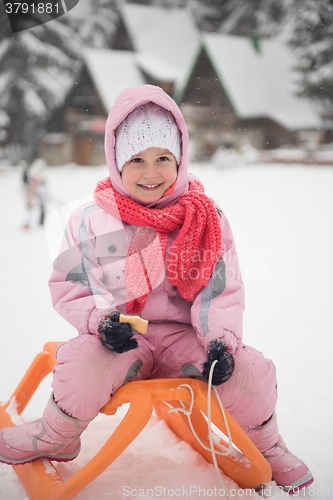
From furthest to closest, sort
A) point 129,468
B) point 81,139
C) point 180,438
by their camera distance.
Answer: point 81,139 < point 180,438 < point 129,468

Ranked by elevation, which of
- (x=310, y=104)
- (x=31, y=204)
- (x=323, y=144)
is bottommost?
(x=31, y=204)

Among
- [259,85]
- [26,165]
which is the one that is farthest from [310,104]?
[26,165]

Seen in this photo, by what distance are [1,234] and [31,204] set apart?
0.99 feet

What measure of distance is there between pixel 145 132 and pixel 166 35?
5.92 feet

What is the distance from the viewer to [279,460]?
0.89 m

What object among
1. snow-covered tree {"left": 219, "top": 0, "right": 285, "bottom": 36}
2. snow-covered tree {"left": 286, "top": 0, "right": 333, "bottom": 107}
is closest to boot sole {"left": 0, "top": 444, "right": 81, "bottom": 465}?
snow-covered tree {"left": 219, "top": 0, "right": 285, "bottom": 36}

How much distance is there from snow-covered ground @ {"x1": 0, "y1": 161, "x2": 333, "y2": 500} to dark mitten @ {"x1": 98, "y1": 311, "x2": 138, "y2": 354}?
31 centimetres

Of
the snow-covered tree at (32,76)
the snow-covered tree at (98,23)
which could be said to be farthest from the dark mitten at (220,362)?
the snow-covered tree at (98,23)

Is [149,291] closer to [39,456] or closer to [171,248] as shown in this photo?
[171,248]

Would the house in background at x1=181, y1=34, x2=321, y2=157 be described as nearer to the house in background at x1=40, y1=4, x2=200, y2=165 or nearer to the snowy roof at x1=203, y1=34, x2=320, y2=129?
the snowy roof at x1=203, y1=34, x2=320, y2=129

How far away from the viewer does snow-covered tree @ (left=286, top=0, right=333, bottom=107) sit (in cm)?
266

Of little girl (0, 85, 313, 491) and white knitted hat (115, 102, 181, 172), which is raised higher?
white knitted hat (115, 102, 181, 172)

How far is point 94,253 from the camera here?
0.90 meters

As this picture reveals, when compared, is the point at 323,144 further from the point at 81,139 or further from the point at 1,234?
the point at 1,234
